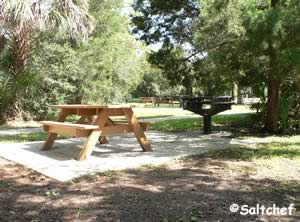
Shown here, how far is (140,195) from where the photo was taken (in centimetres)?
460

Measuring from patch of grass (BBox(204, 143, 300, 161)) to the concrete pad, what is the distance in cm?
43

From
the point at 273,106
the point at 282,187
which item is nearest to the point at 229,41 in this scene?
the point at 273,106

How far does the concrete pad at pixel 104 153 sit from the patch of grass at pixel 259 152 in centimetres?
43

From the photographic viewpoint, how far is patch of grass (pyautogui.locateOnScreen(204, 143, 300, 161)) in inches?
278

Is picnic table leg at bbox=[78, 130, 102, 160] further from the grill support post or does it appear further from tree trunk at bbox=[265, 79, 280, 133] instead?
tree trunk at bbox=[265, 79, 280, 133]

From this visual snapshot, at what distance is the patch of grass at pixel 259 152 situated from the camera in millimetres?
7051

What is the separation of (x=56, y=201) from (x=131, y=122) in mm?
3300

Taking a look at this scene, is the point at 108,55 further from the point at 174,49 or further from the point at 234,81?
the point at 234,81

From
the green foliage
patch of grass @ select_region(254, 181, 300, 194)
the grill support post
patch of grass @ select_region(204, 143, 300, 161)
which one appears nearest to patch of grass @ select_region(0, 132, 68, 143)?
the grill support post

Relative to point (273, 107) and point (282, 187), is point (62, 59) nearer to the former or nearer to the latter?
point (273, 107)

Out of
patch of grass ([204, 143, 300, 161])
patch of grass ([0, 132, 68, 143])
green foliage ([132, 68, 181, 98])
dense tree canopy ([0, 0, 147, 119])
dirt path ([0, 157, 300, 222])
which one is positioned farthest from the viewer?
green foliage ([132, 68, 181, 98])

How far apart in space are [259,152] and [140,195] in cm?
368

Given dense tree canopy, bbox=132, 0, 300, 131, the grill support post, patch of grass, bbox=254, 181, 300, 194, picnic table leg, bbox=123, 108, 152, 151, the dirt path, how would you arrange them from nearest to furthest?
the dirt path → patch of grass, bbox=254, 181, 300, 194 → picnic table leg, bbox=123, 108, 152, 151 → dense tree canopy, bbox=132, 0, 300, 131 → the grill support post

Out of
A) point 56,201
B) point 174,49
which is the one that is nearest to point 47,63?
point 174,49
